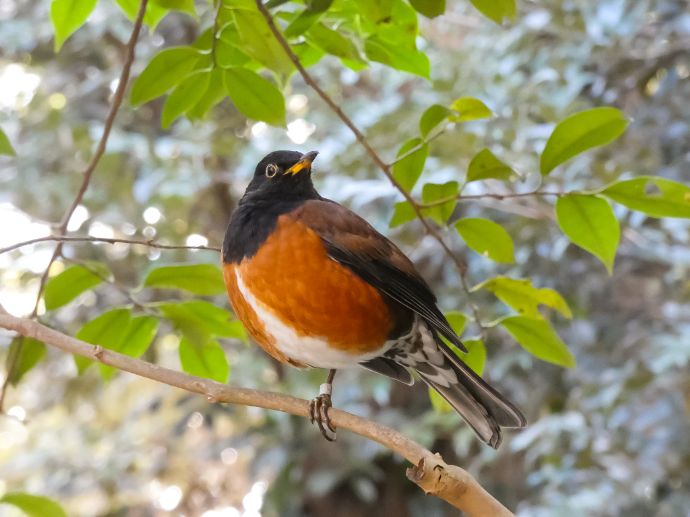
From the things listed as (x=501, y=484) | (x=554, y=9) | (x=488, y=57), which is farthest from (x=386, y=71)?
(x=501, y=484)

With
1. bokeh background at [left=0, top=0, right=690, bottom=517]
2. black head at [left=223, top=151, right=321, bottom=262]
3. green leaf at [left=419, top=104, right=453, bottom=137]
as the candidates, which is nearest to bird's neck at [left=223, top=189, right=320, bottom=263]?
black head at [left=223, top=151, right=321, bottom=262]

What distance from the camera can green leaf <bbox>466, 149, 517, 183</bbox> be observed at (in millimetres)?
1543

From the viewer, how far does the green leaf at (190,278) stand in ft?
5.49

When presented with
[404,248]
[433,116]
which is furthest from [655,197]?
[404,248]

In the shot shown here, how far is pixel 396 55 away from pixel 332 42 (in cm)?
17

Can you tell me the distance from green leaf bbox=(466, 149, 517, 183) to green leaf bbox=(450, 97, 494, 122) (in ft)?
0.22

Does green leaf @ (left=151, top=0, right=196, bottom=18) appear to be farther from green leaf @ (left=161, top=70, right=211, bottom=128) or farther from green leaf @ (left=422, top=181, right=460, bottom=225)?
green leaf @ (left=422, top=181, right=460, bottom=225)

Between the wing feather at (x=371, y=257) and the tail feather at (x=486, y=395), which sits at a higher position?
the wing feather at (x=371, y=257)

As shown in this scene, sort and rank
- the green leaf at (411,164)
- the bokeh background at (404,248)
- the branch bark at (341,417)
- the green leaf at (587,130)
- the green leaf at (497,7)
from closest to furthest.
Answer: the branch bark at (341,417) → the green leaf at (497,7) → the green leaf at (587,130) → the green leaf at (411,164) → the bokeh background at (404,248)

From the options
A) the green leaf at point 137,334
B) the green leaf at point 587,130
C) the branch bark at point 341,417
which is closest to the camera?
the branch bark at point 341,417

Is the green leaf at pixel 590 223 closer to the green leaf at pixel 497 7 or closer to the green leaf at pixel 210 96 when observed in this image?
the green leaf at pixel 497 7

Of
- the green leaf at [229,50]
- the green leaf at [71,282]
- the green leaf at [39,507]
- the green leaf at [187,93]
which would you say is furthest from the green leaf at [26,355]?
the green leaf at [229,50]

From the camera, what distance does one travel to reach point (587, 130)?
4.92 ft

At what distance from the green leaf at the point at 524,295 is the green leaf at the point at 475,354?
0.10 metres
